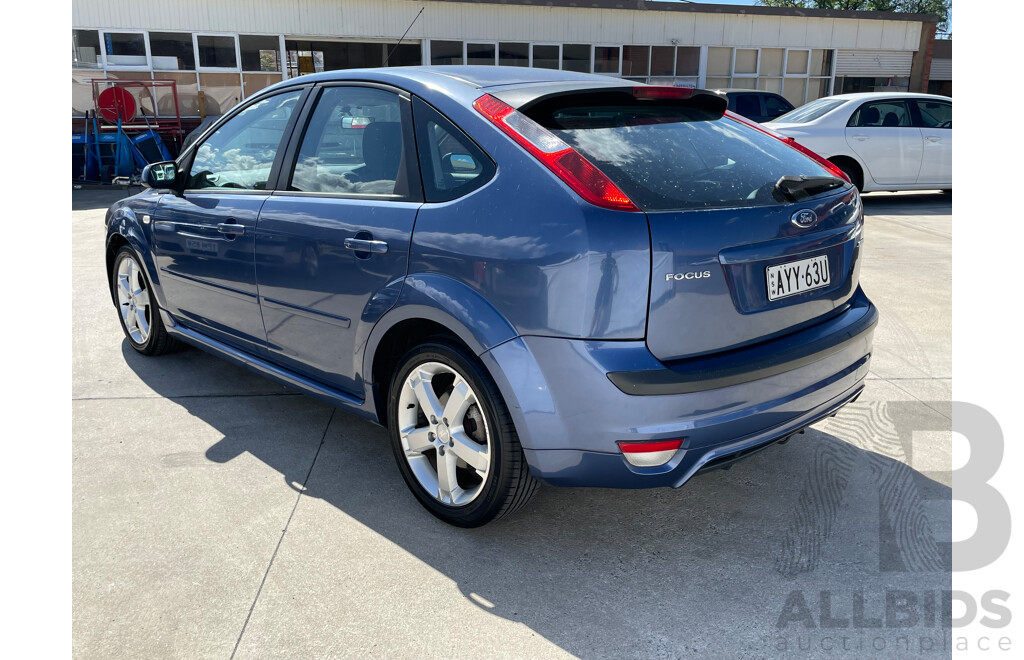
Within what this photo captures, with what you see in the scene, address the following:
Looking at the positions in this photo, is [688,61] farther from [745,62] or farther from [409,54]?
[409,54]

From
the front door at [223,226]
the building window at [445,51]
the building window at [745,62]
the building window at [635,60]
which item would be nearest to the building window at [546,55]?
the building window at [635,60]

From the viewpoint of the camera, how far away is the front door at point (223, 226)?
352 cm

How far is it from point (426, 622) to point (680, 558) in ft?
3.06

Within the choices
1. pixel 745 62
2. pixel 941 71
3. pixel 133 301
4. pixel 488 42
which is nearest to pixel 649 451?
pixel 133 301

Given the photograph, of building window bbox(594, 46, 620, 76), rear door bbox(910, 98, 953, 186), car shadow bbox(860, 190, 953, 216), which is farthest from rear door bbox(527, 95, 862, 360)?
building window bbox(594, 46, 620, 76)

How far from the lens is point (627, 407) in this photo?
2.31 meters

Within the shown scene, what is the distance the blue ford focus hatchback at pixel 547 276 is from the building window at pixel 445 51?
1665 centimetres

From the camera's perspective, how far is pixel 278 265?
3301 mm

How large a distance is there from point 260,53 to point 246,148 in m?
15.9

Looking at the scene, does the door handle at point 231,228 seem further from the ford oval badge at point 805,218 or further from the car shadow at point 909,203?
the car shadow at point 909,203

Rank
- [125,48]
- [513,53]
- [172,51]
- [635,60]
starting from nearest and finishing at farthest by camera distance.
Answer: [125,48] < [172,51] < [513,53] < [635,60]

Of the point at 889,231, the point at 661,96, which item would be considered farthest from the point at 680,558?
the point at 889,231

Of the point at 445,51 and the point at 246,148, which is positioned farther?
the point at 445,51

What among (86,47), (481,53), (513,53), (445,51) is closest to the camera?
(86,47)
